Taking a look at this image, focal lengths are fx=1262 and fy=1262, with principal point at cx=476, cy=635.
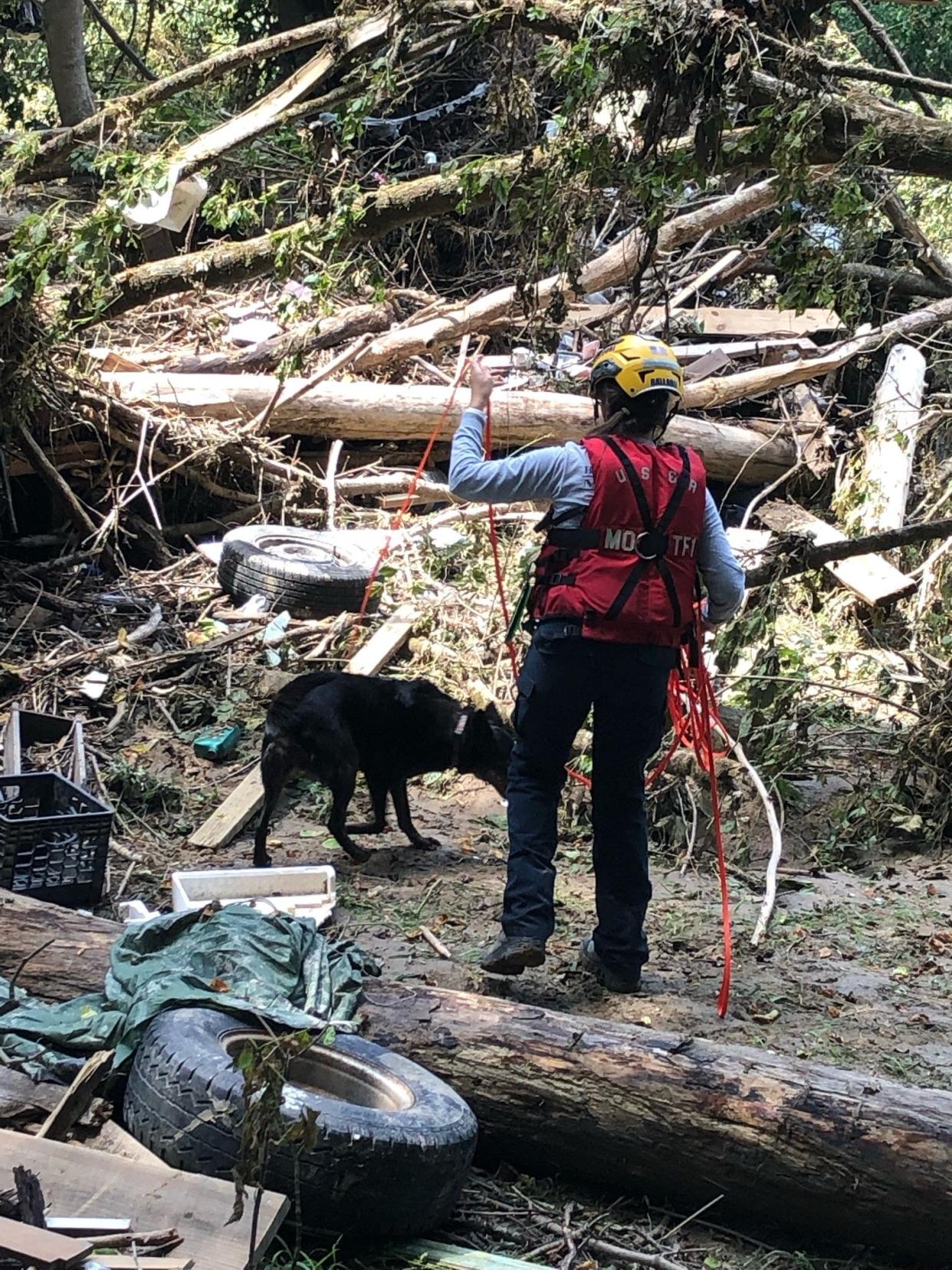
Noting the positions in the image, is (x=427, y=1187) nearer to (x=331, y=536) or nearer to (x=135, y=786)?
(x=135, y=786)

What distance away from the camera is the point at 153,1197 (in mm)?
3109

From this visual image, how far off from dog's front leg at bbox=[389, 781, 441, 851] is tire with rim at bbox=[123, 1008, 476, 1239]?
120 inches

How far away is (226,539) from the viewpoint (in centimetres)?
953

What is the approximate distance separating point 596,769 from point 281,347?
7.37 metres

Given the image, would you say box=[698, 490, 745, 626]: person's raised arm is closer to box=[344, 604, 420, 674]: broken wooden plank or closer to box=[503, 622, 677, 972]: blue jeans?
box=[503, 622, 677, 972]: blue jeans

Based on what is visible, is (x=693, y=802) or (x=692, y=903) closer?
(x=692, y=903)

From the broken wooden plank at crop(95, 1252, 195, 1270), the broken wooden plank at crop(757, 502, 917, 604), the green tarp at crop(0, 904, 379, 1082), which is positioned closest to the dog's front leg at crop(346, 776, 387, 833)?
the green tarp at crop(0, 904, 379, 1082)

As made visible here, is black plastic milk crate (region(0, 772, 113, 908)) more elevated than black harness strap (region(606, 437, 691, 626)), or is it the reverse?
black harness strap (region(606, 437, 691, 626))

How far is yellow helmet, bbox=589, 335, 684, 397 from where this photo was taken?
448 centimetres

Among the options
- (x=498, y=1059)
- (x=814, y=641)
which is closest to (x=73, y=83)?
(x=814, y=641)

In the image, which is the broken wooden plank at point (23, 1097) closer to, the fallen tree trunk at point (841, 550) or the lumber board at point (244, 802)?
the lumber board at point (244, 802)

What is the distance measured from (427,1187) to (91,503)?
781 centimetres

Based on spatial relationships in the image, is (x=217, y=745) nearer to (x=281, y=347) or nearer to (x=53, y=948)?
(x=53, y=948)

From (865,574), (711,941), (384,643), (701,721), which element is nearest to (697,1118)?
(701,721)
